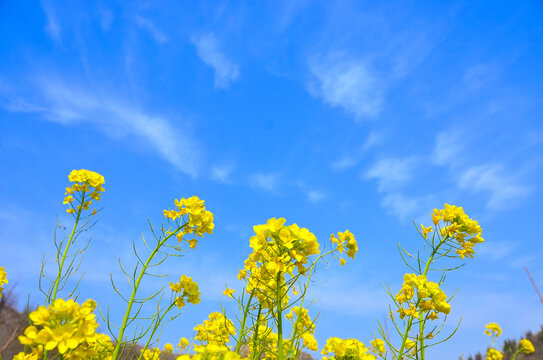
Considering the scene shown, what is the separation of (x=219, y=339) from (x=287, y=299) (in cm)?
140

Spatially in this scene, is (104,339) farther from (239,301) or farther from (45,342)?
(45,342)

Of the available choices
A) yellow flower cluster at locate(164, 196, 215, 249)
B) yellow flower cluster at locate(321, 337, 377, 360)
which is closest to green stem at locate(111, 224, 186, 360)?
yellow flower cluster at locate(164, 196, 215, 249)

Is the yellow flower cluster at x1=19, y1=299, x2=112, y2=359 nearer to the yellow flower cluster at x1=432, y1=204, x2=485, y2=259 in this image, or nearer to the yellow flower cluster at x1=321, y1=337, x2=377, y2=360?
the yellow flower cluster at x1=321, y1=337, x2=377, y2=360

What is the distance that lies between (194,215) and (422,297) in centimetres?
225

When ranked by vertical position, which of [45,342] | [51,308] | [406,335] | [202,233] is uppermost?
[202,233]

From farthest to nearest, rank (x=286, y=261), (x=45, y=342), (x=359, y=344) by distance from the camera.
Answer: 1. (x=359, y=344)
2. (x=286, y=261)
3. (x=45, y=342)

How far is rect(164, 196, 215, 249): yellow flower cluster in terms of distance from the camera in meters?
3.03

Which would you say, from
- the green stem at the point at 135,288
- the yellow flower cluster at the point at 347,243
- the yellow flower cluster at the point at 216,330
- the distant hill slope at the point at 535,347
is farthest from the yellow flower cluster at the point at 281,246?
the distant hill slope at the point at 535,347

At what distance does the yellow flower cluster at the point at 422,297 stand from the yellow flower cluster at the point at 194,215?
77.2 inches

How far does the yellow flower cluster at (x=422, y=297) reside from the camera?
3070 mm

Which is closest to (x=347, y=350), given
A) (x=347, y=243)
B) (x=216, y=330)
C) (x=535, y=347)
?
(x=347, y=243)

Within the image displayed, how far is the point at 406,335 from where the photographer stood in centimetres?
298

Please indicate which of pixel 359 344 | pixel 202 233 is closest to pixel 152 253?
pixel 202 233

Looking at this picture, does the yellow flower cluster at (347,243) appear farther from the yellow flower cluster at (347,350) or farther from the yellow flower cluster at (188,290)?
the yellow flower cluster at (188,290)
